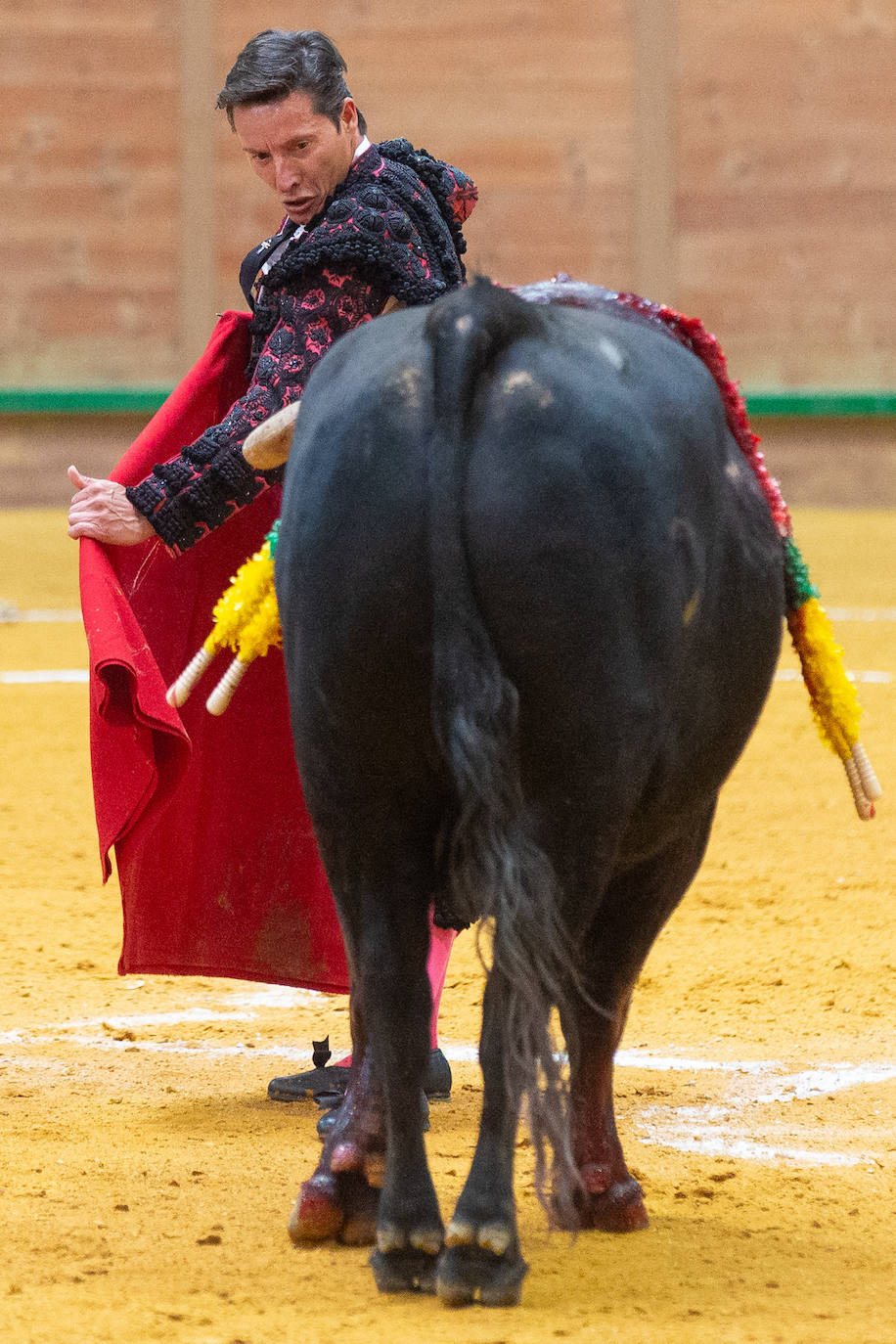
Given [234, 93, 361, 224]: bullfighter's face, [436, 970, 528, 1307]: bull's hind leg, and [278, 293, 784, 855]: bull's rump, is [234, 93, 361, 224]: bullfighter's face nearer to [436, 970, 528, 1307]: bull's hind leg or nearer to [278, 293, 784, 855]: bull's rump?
[278, 293, 784, 855]: bull's rump

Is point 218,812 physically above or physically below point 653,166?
below

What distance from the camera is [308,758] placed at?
2268 millimetres

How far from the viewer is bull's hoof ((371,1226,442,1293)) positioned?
2.32 m

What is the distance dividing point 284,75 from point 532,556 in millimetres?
1156

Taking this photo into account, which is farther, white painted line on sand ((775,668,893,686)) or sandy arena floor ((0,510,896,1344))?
white painted line on sand ((775,668,893,686))

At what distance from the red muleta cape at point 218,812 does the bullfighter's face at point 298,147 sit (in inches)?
18.1

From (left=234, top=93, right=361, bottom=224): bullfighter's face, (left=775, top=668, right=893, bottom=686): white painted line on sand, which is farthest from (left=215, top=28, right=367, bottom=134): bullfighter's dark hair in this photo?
(left=775, top=668, right=893, bottom=686): white painted line on sand

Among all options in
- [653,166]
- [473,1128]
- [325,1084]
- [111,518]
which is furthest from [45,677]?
[653,166]

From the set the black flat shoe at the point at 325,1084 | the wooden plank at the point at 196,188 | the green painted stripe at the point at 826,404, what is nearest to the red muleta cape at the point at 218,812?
the black flat shoe at the point at 325,1084

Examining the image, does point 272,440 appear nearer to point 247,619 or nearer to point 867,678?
point 247,619

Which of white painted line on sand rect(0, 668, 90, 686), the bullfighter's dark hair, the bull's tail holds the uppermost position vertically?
the bullfighter's dark hair

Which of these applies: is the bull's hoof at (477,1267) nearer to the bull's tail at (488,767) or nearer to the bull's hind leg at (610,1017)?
the bull's tail at (488,767)

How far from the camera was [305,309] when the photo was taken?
2.84m

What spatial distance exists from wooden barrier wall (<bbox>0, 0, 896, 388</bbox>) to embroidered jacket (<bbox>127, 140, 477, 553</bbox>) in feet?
31.9
